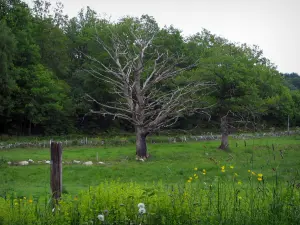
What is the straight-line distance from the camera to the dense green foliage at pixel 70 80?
34.1 meters

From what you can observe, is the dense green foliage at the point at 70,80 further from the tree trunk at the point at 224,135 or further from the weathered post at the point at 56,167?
the weathered post at the point at 56,167

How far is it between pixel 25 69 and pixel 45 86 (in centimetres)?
312

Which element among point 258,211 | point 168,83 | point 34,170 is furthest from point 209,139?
point 258,211

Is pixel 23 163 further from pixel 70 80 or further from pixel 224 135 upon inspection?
pixel 70 80

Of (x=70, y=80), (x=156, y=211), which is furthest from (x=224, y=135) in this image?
(x=70, y=80)

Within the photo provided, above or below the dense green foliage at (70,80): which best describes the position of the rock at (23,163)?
below

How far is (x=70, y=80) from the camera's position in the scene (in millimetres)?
59625

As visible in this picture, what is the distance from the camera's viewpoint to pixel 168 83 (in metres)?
43.5

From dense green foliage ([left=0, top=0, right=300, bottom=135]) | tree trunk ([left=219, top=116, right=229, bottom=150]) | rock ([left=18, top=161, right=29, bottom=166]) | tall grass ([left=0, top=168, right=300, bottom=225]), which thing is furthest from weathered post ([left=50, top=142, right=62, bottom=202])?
tree trunk ([left=219, top=116, right=229, bottom=150])

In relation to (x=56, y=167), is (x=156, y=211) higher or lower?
lower

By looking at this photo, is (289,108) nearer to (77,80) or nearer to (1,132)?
(77,80)

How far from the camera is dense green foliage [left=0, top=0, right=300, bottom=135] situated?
34.1m

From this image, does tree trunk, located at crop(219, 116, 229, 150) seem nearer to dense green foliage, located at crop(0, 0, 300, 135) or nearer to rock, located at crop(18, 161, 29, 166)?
dense green foliage, located at crop(0, 0, 300, 135)

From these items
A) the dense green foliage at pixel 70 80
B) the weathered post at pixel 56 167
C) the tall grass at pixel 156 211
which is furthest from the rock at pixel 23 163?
the tall grass at pixel 156 211
